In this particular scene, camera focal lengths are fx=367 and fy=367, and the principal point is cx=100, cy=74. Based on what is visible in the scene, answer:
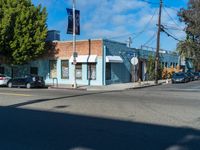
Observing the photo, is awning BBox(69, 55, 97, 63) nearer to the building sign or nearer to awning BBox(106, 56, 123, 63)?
awning BBox(106, 56, 123, 63)

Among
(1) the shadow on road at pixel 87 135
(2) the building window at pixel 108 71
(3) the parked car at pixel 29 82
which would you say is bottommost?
(1) the shadow on road at pixel 87 135

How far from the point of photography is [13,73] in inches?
1750

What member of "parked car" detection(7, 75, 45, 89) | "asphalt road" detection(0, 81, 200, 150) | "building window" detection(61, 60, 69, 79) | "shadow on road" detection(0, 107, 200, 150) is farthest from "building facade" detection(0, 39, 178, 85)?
"shadow on road" detection(0, 107, 200, 150)

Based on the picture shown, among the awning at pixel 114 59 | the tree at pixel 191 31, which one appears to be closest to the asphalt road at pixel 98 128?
the awning at pixel 114 59

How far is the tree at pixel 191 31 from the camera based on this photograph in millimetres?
61344

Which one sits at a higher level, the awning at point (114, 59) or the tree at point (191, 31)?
the tree at point (191, 31)

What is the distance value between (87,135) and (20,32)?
98.4ft

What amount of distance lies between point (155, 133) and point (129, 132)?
2.30 ft

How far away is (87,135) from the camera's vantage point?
9.52 metres

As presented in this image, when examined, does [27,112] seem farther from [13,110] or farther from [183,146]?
[183,146]

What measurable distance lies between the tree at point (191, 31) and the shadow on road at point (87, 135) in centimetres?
5216

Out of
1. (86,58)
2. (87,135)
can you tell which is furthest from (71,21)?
(87,135)

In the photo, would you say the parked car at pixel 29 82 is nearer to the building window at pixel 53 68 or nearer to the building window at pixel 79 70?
the building window at pixel 79 70

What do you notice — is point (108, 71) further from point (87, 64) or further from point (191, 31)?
point (191, 31)
